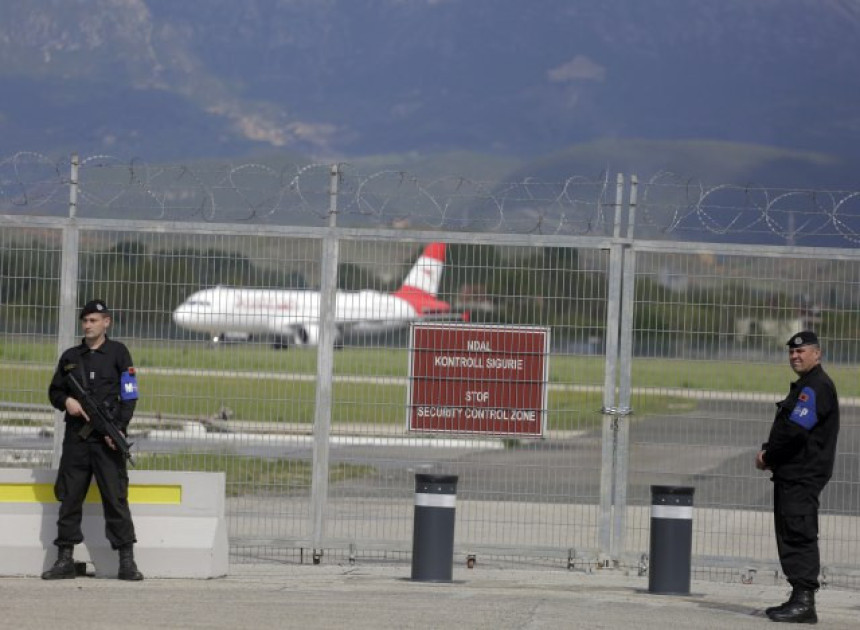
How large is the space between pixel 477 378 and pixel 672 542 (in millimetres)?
2271

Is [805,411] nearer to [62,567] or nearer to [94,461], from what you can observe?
[94,461]

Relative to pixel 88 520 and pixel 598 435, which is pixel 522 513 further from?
pixel 88 520

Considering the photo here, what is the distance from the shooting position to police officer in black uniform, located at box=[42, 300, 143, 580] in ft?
38.8

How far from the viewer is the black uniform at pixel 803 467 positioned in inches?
424

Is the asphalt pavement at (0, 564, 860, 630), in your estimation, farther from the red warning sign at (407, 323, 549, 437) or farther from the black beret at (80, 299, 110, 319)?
the black beret at (80, 299, 110, 319)

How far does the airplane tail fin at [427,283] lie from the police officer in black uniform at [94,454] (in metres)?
2.49

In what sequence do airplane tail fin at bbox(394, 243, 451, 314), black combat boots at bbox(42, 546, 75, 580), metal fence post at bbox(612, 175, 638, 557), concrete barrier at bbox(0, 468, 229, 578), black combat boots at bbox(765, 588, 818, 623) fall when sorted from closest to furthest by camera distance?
black combat boots at bbox(765, 588, 818, 623)
black combat boots at bbox(42, 546, 75, 580)
concrete barrier at bbox(0, 468, 229, 578)
metal fence post at bbox(612, 175, 638, 557)
airplane tail fin at bbox(394, 243, 451, 314)

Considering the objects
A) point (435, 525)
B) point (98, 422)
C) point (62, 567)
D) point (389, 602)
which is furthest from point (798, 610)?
point (62, 567)

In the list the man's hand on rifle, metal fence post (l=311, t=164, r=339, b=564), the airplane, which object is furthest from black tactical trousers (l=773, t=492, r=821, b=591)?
the man's hand on rifle

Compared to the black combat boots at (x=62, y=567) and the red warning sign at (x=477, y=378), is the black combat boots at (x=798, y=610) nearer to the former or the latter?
the red warning sign at (x=477, y=378)

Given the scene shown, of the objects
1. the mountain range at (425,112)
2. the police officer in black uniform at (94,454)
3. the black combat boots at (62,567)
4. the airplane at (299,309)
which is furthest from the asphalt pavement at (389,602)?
the mountain range at (425,112)

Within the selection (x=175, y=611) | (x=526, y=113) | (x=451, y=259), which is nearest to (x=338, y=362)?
(x=451, y=259)

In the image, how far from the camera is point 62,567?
1187 centimetres

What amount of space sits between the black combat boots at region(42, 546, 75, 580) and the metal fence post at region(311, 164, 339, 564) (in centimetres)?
221
